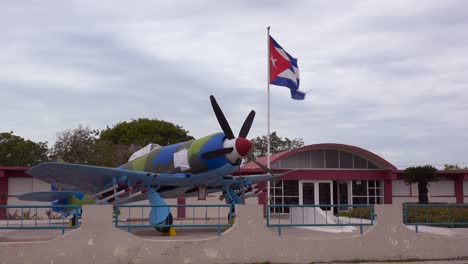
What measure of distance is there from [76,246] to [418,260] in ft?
26.9

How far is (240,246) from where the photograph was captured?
1148 cm

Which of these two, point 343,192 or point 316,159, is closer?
point 316,159

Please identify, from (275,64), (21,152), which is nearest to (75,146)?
(21,152)

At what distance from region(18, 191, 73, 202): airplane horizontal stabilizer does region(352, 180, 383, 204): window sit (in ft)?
55.1

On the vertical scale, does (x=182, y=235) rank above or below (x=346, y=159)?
below

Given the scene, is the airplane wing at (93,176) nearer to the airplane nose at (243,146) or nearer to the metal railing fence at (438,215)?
the airplane nose at (243,146)

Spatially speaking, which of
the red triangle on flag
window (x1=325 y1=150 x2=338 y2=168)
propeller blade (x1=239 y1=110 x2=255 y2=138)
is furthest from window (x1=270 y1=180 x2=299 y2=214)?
propeller blade (x1=239 y1=110 x2=255 y2=138)

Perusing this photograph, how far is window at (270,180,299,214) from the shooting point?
2869cm

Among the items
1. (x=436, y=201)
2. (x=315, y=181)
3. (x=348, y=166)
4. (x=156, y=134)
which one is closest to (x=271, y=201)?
(x=315, y=181)

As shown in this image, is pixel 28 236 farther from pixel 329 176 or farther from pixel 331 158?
pixel 331 158

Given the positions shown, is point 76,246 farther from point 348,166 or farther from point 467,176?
point 467,176

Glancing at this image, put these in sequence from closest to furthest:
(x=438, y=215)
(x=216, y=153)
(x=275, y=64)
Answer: (x=216, y=153) < (x=438, y=215) < (x=275, y=64)

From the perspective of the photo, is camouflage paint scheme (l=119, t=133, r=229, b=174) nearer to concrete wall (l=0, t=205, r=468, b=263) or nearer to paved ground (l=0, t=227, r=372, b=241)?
paved ground (l=0, t=227, r=372, b=241)

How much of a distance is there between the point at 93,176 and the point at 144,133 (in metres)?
41.2
